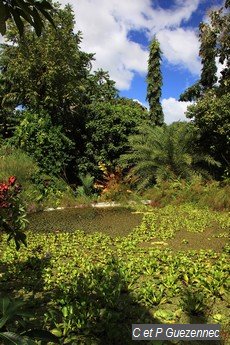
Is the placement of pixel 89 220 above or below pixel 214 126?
below

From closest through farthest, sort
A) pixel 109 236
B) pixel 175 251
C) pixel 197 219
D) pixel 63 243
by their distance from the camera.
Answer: pixel 175 251
pixel 63 243
pixel 109 236
pixel 197 219

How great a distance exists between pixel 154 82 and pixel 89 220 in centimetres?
1804

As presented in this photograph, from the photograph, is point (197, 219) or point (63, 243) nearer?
point (63, 243)

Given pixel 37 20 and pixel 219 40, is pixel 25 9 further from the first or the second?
pixel 219 40

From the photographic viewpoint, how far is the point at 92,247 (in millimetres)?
5492

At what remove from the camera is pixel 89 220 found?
25.8ft

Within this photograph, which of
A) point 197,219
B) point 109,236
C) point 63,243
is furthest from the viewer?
point 197,219

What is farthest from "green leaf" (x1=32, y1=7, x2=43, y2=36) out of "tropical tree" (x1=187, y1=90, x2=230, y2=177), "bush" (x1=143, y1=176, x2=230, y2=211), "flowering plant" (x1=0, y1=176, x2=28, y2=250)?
"tropical tree" (x1=187, y1=90, x2=230, y2=177)

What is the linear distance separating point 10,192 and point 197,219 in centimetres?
534

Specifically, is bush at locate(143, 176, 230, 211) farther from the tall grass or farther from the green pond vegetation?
the tall grass

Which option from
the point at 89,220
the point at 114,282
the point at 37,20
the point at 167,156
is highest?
the point at 167,156

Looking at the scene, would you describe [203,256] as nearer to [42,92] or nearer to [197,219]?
[197,219]

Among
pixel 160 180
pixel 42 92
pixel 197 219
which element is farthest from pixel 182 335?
pixel 42 92

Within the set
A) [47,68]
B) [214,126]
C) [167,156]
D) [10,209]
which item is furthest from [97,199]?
[10,209]
